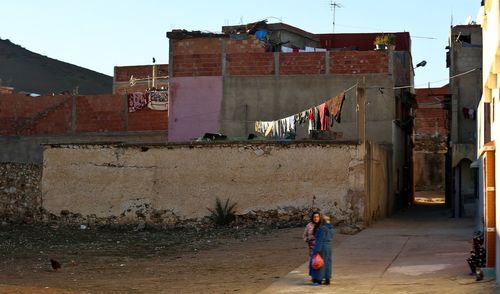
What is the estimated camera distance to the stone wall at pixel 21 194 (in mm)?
25469

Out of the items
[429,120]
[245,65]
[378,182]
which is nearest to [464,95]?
[245,65]

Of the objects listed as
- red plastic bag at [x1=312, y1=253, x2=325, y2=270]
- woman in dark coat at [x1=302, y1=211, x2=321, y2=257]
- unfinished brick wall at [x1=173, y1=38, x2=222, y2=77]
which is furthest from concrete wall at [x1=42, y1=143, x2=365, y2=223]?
red plastic bag at [x1=312, y1=253, x2=325, y2=270]

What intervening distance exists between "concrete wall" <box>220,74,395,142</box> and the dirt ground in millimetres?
9518

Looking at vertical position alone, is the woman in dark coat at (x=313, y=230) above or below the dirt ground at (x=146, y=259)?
above

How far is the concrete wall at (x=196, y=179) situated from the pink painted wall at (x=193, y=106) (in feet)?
27.9

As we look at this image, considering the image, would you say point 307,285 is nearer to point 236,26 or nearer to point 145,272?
point 145,272

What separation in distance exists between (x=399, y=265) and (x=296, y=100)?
17.3 metres

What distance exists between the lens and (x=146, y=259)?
1767 cm

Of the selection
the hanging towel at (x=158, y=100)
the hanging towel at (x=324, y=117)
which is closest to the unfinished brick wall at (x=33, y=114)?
the hanging towel at (x=158, y=100)

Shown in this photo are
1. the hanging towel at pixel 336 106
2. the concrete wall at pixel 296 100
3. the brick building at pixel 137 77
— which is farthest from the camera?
the brick building at pixel 137 77

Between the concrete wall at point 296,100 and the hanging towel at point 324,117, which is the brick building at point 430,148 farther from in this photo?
the hanging towel at point 324,117

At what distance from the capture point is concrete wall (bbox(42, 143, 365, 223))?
23.0m

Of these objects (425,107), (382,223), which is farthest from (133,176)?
(425,107)

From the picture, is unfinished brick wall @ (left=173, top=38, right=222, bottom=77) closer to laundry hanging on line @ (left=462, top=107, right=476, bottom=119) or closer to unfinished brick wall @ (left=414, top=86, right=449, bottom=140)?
laundry hanging on line @ (left=462, top=107, right=476, bottom=119)
